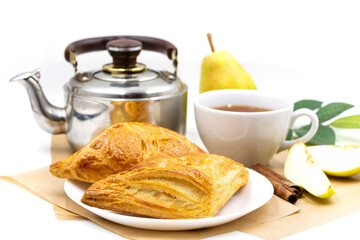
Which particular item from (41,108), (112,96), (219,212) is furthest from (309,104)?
(41,108)

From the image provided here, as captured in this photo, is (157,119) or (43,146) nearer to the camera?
(157,119)

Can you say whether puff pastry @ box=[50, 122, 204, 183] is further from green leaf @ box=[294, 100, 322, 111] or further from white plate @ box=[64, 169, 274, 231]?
green leaf @ box=[294, 100, 322, 111]

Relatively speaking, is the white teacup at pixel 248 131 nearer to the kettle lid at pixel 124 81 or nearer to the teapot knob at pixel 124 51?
the kettle lid at pixel 124 81

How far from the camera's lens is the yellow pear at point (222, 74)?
8.65 ft

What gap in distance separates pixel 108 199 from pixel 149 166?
A: 0.50 ft

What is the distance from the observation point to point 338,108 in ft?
8.64

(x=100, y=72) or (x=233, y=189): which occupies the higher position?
(x=100, y=72)

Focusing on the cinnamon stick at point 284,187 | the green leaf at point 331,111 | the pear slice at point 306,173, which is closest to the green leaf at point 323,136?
the green leaf at point 331,111

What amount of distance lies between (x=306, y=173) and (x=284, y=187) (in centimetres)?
14

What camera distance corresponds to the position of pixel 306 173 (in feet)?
6.78

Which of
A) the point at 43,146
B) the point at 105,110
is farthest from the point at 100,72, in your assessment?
the point at 43,146

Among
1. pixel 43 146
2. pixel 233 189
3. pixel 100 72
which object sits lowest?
pixel 43 146

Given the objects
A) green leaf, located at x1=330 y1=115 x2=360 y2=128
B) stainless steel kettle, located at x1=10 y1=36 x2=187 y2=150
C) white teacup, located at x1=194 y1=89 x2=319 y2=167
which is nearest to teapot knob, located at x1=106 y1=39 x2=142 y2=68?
stainless steel kettle, located at x1=10 y1=36 x2=187 y2=150

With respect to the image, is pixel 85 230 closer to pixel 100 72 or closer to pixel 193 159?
pixel 193 159
